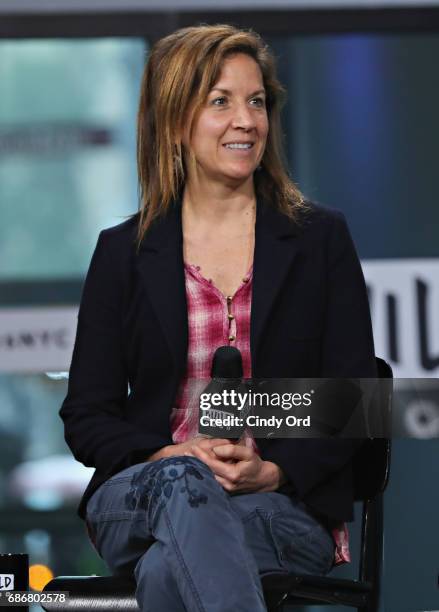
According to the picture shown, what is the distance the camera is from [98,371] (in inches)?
85.8

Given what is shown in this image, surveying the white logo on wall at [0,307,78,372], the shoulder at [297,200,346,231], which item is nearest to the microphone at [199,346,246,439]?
the shoulder at [297,200,346,231]

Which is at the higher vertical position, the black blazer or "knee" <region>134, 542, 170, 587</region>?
the black blazer

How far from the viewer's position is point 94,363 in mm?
2182

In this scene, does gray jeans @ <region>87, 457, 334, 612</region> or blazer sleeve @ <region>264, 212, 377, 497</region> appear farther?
blazer sleeve @ <region>264, 212, 377, 497</region>

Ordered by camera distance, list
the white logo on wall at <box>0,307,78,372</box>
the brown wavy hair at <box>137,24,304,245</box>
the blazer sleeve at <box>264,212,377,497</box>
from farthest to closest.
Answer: the white logo on wall at <box>0,307,78,372</box>, the brown wavy hair at <box>137,24,304,245</box>, the blazer sleeve at <box>264,212,377,497</box>

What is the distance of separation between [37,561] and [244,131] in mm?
1727

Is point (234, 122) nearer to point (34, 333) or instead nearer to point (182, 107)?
point (182, 107)

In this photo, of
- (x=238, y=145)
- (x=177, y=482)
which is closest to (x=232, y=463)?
(x=177, y=482)

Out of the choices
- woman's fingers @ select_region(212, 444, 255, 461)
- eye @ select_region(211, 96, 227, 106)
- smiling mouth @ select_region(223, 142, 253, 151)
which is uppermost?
eye @ select_region(211, 96, 227, 106)

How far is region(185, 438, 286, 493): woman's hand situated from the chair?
158mm

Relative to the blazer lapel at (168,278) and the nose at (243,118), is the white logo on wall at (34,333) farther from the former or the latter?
the nose at (243,118)

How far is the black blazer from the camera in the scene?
81.9 inches

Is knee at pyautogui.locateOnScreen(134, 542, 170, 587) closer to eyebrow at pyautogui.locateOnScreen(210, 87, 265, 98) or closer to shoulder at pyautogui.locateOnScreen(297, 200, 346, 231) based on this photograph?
shoulder at pyautogui.locateOnScreen(297, 200, 346, 231)

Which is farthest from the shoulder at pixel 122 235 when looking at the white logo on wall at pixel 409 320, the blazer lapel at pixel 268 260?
the white logo on wall at pixel 409 320
